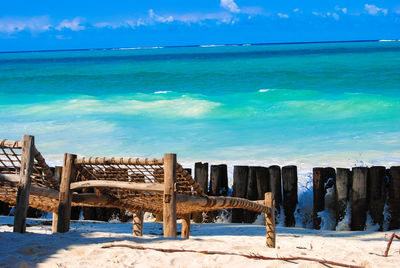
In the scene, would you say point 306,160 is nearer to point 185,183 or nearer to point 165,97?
point 185,183

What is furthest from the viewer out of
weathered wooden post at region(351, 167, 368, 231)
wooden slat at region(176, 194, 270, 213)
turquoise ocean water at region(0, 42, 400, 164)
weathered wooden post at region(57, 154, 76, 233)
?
turquoise ocean water at region(0, 42, 400, 164)

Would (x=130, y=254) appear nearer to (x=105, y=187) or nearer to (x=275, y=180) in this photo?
(x=105, y=187)

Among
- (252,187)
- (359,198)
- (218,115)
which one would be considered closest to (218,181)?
(252,187)

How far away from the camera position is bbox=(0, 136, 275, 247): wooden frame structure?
414 cm

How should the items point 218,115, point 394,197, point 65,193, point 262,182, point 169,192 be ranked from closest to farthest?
point 169,192 < point 65,193 < point 394,197 < point 262,182 < point 218,115

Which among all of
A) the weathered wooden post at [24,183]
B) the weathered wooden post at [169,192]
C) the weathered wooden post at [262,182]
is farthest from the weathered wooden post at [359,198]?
the weathered wooden post at [24,183]

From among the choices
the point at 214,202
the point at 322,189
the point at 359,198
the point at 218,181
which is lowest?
the point at 214,202

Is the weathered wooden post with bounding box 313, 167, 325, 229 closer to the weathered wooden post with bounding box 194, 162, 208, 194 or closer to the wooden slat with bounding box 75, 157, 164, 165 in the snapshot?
the weathered wooden post with bounding box 194, 162, 208, 194

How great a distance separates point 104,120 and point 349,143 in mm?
8448

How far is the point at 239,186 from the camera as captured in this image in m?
6.89

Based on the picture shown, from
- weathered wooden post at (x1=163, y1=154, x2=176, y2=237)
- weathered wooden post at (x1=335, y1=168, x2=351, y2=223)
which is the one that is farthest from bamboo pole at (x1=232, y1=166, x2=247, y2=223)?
weathered wooden post at (x1=163, y1=154, x2=176, y2=237)

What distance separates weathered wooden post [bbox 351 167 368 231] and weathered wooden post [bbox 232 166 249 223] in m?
1.32

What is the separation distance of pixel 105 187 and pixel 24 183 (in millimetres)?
667

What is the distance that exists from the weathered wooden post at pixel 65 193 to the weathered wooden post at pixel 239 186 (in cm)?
284
